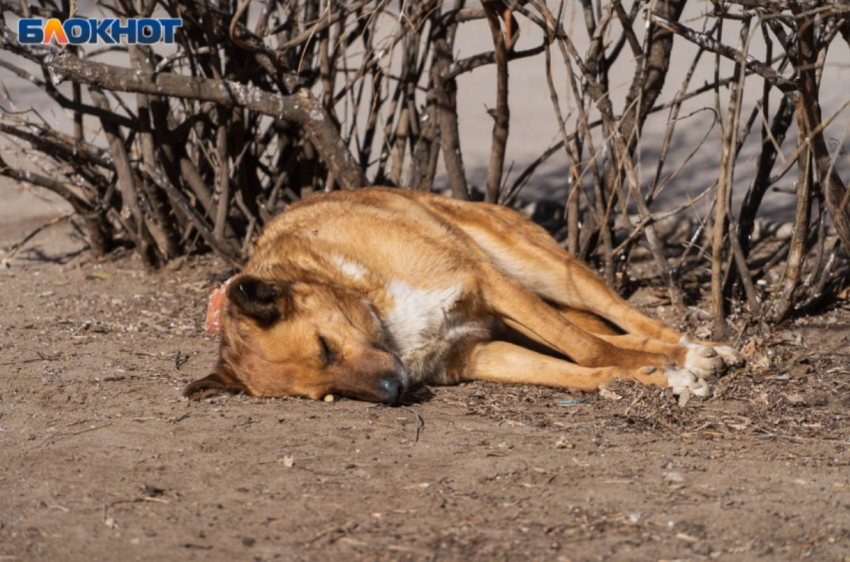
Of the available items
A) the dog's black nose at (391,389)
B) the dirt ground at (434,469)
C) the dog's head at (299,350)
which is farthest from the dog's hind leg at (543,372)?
the dog's black nose at (391,389)

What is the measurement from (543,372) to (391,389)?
102cm

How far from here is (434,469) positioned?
3.36 metres

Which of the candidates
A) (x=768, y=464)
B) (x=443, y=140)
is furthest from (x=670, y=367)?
(x=443, y=140)

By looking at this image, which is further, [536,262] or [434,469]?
[536,262]

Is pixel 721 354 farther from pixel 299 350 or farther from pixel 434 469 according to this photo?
pixel 299 350

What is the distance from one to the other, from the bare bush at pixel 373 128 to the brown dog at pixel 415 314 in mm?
424

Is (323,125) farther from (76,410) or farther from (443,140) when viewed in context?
(76,410)

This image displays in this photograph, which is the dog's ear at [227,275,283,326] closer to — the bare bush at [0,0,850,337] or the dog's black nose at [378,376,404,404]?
the dog's black nose at [378,376,404,404]

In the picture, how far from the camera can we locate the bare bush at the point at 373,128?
15.6ft

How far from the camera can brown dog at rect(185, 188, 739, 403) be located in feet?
14.0

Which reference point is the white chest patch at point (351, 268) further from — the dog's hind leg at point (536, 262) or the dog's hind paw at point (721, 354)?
the dog's hind paw at point (721, 354)

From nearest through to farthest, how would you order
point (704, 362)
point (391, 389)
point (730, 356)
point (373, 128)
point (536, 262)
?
point (391, 389), point (704, 362), point (730, 356), point (536, 262), point (373, 128)

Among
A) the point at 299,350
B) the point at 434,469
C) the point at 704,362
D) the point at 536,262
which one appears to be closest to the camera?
the point at 434,469

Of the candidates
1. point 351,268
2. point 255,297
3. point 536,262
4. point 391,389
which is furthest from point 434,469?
point 536,262
